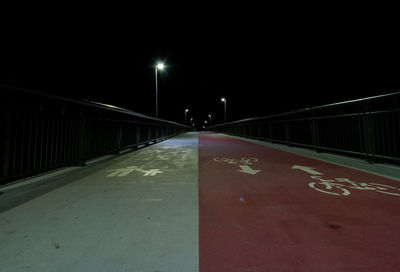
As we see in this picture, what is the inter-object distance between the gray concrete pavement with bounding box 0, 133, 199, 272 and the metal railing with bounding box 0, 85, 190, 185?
0.79 metres

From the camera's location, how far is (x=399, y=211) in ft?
8.48

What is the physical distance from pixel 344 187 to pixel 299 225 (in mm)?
1790

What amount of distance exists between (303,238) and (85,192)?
10.2ft

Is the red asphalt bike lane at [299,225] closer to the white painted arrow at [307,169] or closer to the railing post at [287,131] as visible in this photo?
the white painted arrow at [307,169]

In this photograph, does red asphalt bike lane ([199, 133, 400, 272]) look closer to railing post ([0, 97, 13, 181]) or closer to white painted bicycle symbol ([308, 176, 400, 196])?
white painted bicycle symbol ([308, 176, 400, 196])

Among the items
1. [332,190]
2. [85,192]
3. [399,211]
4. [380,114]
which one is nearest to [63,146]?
[85,192]

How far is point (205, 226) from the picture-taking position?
2.29 m

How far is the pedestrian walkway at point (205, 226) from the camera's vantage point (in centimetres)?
175

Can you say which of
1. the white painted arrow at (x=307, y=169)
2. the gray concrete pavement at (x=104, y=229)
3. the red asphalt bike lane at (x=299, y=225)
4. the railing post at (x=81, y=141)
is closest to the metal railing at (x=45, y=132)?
the railing post at (x=81, y=141)

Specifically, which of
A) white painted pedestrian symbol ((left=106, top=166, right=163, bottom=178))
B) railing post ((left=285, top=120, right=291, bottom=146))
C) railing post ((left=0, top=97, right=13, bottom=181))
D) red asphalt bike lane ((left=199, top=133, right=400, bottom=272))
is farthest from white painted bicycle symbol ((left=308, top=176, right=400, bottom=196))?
railing post ((left=285, top=120, right=291, bottom=146))

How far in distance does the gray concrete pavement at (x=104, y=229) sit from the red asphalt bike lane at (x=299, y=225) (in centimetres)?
23

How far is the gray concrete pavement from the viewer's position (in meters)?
1.76

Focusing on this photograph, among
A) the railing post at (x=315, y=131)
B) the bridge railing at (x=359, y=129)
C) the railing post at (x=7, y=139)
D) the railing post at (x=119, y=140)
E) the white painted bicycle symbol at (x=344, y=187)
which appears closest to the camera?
the white painted bicycle symbol at (x=344, y=187)

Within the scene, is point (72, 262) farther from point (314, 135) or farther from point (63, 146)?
point (314, 135)
